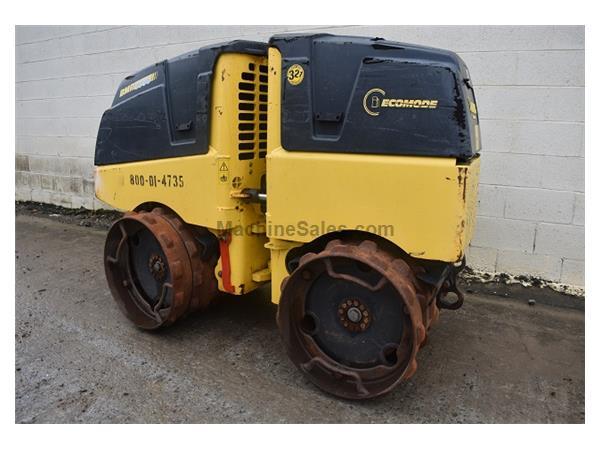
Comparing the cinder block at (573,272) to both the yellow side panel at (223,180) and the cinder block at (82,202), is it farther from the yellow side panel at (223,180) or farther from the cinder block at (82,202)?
the cinder block at (82,202)

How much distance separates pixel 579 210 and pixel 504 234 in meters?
0.54

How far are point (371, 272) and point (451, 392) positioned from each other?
2.64 ft

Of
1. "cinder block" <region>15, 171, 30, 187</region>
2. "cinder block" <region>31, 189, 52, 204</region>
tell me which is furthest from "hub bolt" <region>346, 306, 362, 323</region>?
"cinder block" <region>15, 171, 30, 187</region>

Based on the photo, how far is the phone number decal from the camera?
282 cm

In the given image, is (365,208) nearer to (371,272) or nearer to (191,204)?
(371,272)

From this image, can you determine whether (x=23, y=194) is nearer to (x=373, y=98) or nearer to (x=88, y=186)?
(x=88, y=186)

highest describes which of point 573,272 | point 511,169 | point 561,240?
point 511,169

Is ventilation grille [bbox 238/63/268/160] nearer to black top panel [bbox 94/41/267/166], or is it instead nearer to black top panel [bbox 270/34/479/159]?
black top panel [bbox 94/41/267/166]

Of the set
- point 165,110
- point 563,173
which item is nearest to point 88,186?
point 165,110

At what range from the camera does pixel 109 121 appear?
127 inches

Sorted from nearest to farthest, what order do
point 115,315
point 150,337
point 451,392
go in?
point 451,392 → point 150,337 → point 115,315

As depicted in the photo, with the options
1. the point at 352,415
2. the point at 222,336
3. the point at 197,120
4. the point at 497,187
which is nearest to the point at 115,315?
the point at 222,336

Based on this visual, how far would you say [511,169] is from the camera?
12.3 ft

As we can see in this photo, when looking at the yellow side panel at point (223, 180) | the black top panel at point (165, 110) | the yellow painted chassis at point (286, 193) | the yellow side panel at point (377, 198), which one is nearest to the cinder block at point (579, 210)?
the yellow painted chassis at point (286, 193)
